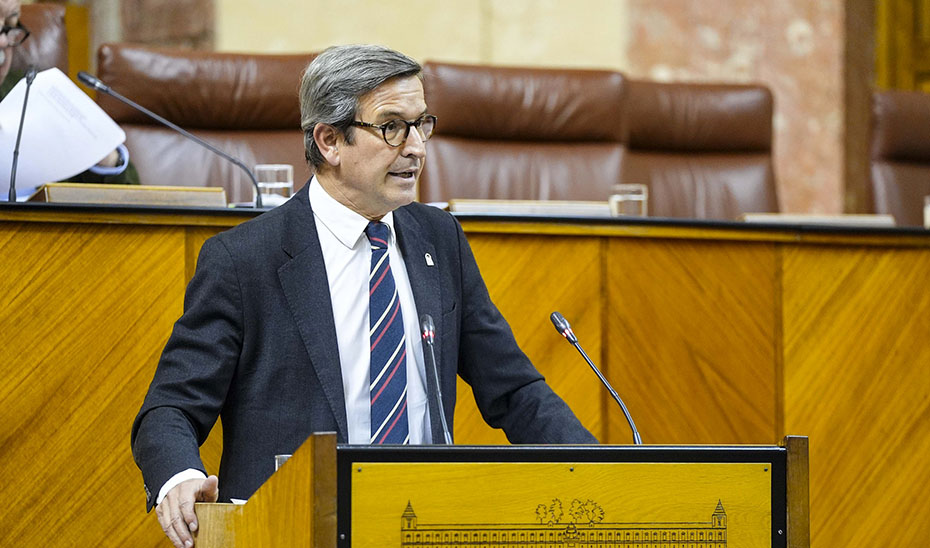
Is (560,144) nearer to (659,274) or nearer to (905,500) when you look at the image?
(659,274)

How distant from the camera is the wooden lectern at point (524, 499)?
42.0 inches

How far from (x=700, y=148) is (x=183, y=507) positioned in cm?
247

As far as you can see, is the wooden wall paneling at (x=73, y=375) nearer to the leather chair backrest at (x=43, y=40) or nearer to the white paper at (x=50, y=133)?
the white paper at (x=50, y=133)

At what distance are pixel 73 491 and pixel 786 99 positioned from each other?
131 inches

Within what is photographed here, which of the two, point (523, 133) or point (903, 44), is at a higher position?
point (903, 44)

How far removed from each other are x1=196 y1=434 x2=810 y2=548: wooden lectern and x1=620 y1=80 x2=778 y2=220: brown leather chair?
6.97ft

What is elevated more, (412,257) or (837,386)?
(412,257)

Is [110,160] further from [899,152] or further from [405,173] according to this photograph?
[899,152]

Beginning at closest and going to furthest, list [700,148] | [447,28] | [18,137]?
1. [18,137]
2. [700,148]
3. [447,28]

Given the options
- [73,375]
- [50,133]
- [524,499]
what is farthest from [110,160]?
[524,499]

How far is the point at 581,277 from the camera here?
212cm

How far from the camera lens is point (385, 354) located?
4.84 feet

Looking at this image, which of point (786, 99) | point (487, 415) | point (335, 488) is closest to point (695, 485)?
point (335, 488)

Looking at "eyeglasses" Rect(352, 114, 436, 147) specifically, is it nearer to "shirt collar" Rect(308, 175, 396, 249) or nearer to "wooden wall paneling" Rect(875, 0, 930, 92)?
"shirt collar" Rect(308, 175, 396, 249)
